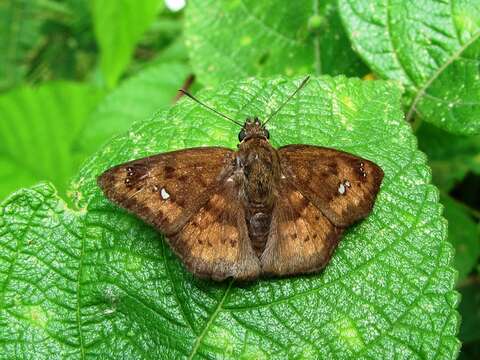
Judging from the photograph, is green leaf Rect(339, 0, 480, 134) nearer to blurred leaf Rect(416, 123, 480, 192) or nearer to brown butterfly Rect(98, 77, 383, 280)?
brown butterfly Rect(98, 77, 383, 280)

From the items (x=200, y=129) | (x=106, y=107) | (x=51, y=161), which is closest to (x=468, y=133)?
(x=200, y=129)

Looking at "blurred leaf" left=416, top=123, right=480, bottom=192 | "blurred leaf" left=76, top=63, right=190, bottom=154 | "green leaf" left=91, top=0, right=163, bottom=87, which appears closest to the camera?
"blurred leaf" left=416, top=123, right=480, bottom=192

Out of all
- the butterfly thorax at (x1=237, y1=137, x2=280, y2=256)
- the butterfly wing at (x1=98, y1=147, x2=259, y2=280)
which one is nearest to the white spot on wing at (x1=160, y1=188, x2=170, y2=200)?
the butterfly wing at (x1=98, y1=147, x2=259, y2=280)

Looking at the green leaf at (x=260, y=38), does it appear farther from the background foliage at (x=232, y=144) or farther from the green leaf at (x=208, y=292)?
the green leaf at (x=208, y=292)

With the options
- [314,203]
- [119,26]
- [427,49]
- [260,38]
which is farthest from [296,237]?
[119,26]

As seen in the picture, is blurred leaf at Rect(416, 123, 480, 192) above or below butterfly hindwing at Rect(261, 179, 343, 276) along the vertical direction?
below

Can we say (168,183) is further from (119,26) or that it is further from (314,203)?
(119,26)

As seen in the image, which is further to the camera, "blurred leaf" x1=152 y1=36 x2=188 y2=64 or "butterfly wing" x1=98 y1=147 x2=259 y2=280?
"blurred leaf" x1=152 y1=36 x2=188 y2=64

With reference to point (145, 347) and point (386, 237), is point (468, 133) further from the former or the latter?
point (145, 347)
